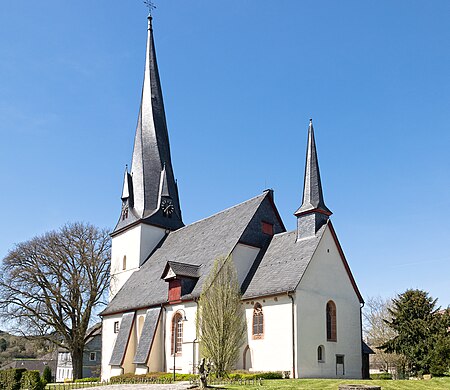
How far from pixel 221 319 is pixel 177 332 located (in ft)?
21.4

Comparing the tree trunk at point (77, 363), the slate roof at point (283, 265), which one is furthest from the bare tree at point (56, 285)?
the slate roof at point (283, 265)

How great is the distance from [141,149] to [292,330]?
82.8ft

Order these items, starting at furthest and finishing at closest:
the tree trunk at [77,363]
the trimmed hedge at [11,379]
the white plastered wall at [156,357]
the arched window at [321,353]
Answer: the tree trunk at [77,363]
the white plastered wall at [156,357]
the trimmed hedge at [11,379]
the arched window at [321,353]

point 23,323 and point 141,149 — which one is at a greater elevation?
point 141,149

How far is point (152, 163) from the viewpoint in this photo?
46188 mm

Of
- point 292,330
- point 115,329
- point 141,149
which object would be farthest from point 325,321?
point 141,149

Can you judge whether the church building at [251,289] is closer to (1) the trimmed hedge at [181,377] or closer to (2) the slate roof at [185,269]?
(2) the slate roof at [185,269]

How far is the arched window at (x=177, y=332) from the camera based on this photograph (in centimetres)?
3209

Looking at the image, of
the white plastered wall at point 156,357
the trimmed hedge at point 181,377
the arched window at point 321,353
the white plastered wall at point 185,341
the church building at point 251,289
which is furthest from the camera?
the white plastered wall at point 156,357

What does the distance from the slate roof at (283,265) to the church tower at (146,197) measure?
566 inches

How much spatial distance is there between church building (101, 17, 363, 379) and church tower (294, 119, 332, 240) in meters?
0.06

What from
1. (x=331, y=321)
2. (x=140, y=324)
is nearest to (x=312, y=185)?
(x=331, y=321)

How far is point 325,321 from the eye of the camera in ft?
92.5

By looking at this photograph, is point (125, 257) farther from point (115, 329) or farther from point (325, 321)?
point (325, 321)
